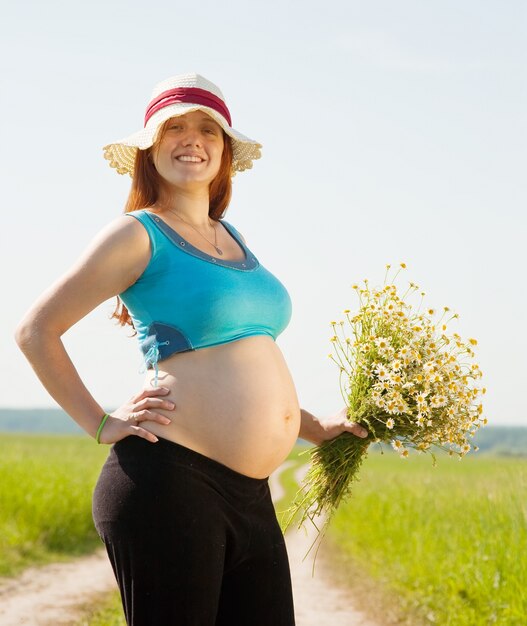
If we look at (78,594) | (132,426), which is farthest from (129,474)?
(78,594)

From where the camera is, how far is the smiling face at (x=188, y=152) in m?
3.26

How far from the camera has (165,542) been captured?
2834mm

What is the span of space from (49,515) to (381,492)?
4022mm

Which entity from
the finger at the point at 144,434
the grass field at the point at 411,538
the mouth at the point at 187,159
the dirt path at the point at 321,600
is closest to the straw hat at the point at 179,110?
the mouth at the point at 187,159

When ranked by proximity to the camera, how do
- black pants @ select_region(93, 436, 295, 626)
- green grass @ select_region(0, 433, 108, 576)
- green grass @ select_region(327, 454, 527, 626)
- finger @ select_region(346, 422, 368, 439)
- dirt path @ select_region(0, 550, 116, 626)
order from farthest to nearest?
green grass @ select_region(0, 433, 108, 576)
dirt path @ select_region(0, 550, 116, 626)
green grass @ select_region(327, 454, 527, 626)
finger @ select_region(346, 422, 368, 439)
black pants @ select_region(93, 436, 295, 626)

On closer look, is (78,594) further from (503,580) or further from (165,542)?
(165,542)

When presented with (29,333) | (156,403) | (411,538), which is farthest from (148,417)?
(411,538)

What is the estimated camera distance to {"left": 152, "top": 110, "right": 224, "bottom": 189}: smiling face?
3.26 meters

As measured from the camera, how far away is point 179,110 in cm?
325

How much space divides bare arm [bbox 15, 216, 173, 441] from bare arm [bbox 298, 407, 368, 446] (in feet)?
2.69

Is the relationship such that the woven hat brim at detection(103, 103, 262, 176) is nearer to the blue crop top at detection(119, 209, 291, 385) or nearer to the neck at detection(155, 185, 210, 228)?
the neck at detection(155, 185, 210, 228)

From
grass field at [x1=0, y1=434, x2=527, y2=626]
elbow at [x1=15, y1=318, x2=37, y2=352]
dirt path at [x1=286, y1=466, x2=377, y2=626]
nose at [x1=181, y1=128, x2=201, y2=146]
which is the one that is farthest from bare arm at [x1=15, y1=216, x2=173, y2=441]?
grass field at [x1=0, y1=434, x2=527, y2=626]

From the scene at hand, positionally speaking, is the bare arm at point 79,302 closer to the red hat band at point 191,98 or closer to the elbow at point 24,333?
the elbow at point 24,333

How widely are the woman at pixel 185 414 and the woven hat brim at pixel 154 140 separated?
15mm
